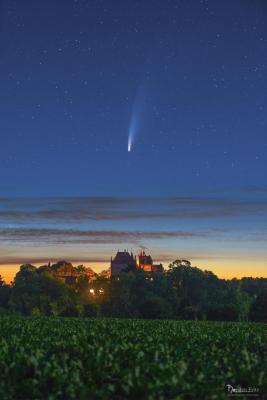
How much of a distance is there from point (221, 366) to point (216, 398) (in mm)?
5148

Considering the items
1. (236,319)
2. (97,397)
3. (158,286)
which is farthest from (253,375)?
(158,286)

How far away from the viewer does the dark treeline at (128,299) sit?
2854 inches

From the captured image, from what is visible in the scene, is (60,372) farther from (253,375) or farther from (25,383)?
(253,375)

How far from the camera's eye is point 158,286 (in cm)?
9950

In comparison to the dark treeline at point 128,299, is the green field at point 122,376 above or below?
below

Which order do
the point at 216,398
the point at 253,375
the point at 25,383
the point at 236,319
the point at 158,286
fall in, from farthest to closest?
the point at 158,286, the point at 236,319, the point at 253,375, the point at 25,383, the point at 216,398

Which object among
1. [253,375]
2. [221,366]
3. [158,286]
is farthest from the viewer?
[158,286]

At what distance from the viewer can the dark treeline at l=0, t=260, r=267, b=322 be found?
72.5 meters

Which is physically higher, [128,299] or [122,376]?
[128,299]

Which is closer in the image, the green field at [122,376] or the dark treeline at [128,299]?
the green field at [122,376]

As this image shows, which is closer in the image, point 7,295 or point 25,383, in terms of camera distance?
point 25,383

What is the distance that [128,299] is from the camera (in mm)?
90062

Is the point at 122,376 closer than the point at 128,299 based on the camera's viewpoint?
Yes

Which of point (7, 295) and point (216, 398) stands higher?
point (7, 295)
